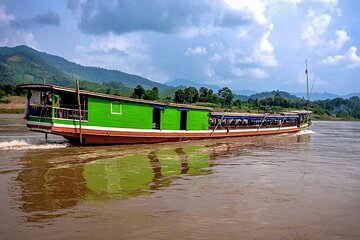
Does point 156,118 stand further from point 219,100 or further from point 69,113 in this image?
point 219,100

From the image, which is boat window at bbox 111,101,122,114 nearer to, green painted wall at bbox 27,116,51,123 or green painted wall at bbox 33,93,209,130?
green painted wall at bbox 33,93,209,130

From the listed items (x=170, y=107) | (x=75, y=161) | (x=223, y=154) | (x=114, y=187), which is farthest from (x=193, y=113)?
(x=114, y=187)

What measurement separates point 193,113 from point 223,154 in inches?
286

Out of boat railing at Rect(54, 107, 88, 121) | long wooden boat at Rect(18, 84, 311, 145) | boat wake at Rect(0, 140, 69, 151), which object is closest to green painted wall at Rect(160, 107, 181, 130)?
long wooden boat at Rect(18, 84, 311, 145)

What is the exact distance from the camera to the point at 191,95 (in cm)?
7938

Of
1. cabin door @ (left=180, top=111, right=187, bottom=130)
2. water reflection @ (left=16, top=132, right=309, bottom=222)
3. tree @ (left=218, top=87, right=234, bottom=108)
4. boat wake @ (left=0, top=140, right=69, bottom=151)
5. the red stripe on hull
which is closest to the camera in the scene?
water reflection @ (left=16, top=132, right=309, bottom=222)

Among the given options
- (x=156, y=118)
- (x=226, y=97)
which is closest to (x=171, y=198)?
(x=156, y=118)

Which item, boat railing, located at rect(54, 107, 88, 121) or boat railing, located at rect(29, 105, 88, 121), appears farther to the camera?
boat railing, located at rect(54, 107, 88, 121)

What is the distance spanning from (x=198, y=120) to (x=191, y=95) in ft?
179

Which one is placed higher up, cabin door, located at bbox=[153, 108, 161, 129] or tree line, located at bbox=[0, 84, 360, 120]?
tree line, located at bbox=[0, 84, 360, 120]

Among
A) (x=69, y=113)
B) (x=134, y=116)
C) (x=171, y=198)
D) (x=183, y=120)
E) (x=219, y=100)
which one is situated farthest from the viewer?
(x=219, y=100)

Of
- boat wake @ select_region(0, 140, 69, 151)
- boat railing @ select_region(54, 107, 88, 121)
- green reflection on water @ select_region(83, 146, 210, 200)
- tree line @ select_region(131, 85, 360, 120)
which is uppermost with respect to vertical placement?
tree line @ select_region(131, 85, 360, 120)

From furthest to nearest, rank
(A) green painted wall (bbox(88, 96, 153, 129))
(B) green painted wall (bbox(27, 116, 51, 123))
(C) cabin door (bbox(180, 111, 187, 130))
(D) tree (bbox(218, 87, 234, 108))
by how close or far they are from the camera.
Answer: (D) tree (bbox(218, 87, 234, 108)), (C) cabin door (bbox(180, 111, 187, 130)), (A) green painted wall (bbox(88, 96, 153, 129)), (B) green painted wall (bbox(27, 116, 51, 123))

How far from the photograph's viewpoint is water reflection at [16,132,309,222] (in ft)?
25.9
